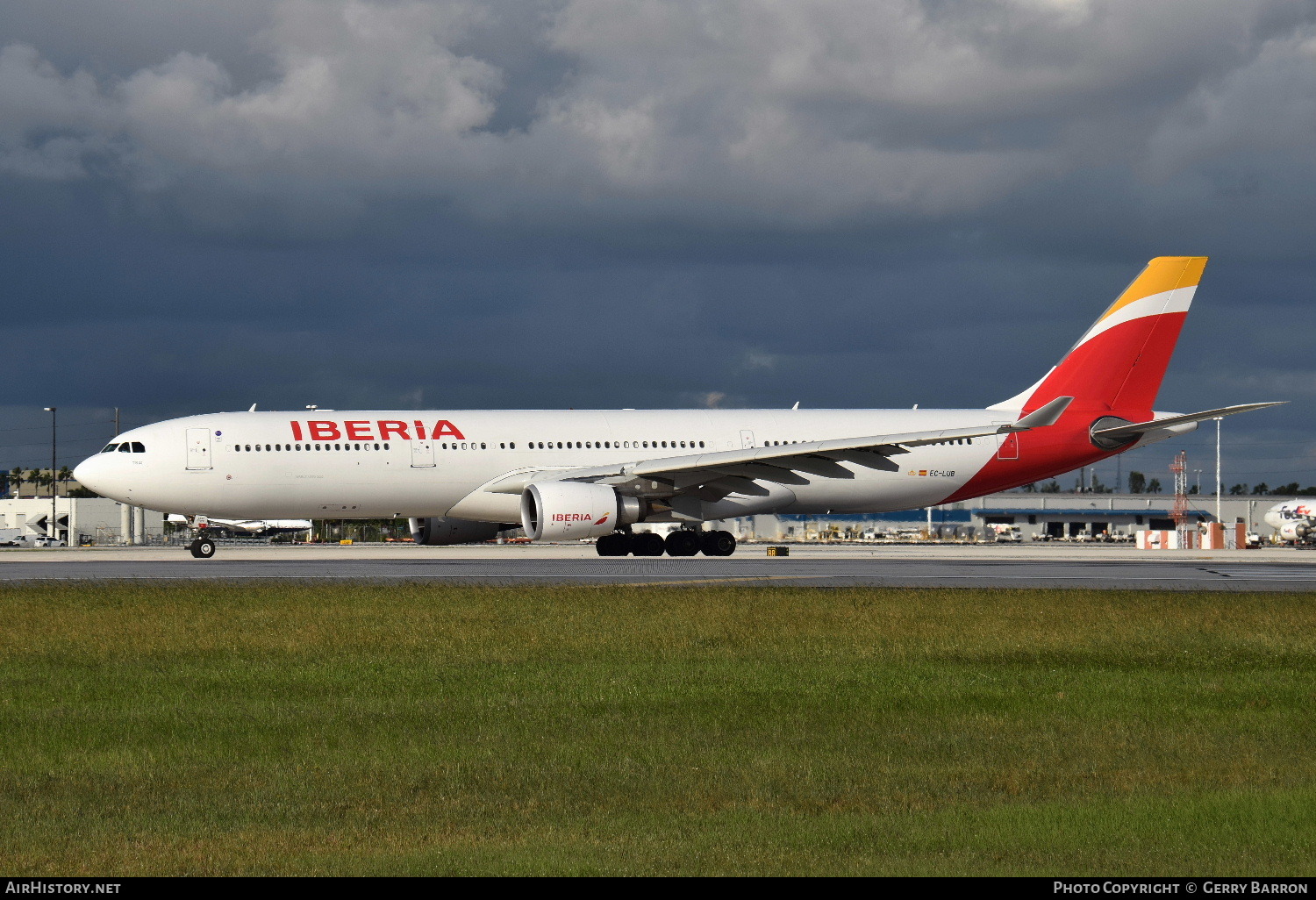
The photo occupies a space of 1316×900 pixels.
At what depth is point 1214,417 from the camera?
1430 inches

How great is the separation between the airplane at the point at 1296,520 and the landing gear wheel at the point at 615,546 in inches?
2490

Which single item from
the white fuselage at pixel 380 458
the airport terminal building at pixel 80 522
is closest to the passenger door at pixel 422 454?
the white fuselage at pixel 380 458

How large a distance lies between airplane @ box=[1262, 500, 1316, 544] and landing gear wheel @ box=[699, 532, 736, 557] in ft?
199

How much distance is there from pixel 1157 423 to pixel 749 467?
1186 centimetres

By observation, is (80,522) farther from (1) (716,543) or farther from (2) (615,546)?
(1) (716,543)

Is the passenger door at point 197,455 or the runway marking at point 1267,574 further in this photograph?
the passenger door at point 197,455

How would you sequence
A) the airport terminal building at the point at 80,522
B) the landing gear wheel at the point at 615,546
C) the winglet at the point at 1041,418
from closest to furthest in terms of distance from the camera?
the winglet at the point at 1041,418 < the landing gear wheel at the point at 615,546 < the airport terminal building at the point at 80,522

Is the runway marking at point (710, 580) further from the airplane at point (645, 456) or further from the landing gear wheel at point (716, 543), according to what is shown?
the landing gear wheel at point (716, 543)

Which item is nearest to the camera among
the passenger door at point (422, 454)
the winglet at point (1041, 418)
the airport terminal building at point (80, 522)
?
the winglet at point (1041, 418)

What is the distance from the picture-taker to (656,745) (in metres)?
9.48

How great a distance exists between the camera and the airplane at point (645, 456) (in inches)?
1412

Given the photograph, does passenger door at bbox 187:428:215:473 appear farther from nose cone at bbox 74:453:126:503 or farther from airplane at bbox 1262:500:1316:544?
airplane at bbox 1262:500:1316:544

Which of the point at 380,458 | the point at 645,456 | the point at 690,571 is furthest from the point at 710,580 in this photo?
the point at 380,458

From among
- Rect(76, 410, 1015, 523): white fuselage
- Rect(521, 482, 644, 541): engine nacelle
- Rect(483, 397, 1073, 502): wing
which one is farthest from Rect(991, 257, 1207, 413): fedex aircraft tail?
Rect(521, 482, 644, 541): engine nacelle
